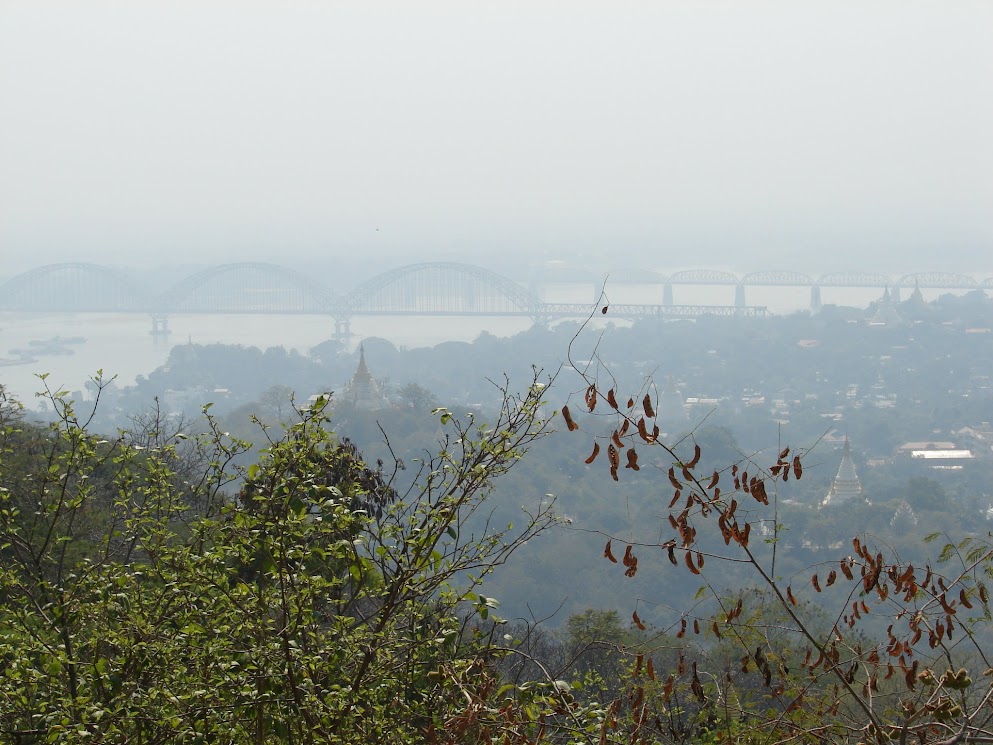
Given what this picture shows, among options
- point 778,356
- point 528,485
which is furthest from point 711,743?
point 778,356

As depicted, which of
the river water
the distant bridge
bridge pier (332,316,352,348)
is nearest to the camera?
the river water

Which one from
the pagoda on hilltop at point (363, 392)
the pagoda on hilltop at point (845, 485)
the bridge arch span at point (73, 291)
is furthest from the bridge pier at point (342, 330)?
the pagoda on hilltop at point (845, 485)

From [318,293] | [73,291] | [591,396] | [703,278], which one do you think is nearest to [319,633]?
[591,396]

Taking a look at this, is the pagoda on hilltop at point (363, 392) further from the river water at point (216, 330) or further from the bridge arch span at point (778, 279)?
the bridge arch span at point (778, 279)

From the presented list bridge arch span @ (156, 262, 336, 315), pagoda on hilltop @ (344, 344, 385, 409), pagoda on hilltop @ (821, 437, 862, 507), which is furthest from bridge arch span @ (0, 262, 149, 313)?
pagoda on hilltop @ (821, 437, 862, 507)

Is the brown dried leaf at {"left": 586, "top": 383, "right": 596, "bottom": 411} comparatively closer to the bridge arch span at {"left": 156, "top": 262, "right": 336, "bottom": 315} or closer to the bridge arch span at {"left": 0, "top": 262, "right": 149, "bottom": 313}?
the bridge arch span at {"left": 0, "top": 262, "right": 149, "bottom": 313}

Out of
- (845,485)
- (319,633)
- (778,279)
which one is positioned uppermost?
(778,279)

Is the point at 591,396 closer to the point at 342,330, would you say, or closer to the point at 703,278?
the point at 342,330
